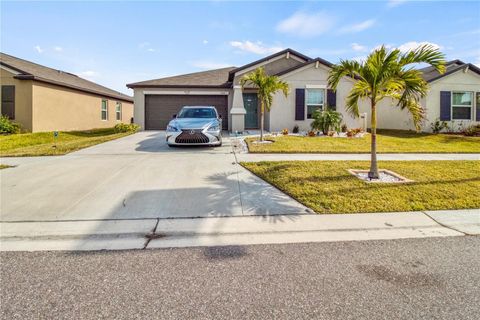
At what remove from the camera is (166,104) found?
61.1 feet

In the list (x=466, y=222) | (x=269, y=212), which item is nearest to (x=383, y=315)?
(x=269, y=212)

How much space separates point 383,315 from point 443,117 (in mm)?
18102

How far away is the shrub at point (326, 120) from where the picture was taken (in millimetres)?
14141

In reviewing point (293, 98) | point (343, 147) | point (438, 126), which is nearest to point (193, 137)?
point (343, 147)

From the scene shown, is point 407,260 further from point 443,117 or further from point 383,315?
point 443,117

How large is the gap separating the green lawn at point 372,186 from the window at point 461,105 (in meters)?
10.6

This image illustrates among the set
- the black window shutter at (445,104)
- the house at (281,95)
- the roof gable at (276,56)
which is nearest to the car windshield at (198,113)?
the house at (281,95)

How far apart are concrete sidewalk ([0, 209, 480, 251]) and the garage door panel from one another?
14.9 meters

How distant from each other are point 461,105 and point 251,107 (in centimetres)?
1225

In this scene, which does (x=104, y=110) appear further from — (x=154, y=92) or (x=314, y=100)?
(x=314, y=100)

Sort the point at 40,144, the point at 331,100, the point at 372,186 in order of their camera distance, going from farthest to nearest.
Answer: the point at 331,100, the point at 40,144, the point at 372,186

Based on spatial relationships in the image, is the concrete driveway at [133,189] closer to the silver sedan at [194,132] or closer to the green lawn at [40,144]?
the green lawn at [40,144]

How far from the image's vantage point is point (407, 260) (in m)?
3.29

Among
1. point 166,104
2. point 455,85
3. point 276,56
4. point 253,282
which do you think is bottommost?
point 253,282
